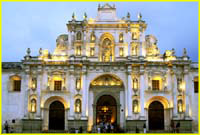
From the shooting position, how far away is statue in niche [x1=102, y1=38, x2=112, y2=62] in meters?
40.3

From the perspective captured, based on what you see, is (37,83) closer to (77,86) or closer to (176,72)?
(77,86)

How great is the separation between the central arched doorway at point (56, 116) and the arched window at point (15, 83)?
563 cm

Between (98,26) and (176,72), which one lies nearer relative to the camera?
(176,72)

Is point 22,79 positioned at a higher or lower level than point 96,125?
higher

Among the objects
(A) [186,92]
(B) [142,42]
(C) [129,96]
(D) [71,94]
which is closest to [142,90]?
(C) [129,96]

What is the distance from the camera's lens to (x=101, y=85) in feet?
130

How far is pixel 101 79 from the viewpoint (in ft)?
132

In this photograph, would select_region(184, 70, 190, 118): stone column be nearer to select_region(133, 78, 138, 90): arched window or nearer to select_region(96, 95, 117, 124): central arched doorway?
select_region(133, 78, 138, 90): arched window

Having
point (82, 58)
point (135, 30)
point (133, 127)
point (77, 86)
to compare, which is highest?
point (135, 30)

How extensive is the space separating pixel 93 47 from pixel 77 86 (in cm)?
625

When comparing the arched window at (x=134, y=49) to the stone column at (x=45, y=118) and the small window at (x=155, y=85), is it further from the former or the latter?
the stone column at (x=45, y=118)

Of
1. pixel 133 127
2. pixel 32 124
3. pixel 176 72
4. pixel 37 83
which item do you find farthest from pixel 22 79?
pixel 176 72

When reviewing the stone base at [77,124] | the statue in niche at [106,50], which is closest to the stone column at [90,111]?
the stone base at [77,124]

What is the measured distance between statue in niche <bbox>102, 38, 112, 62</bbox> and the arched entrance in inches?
357
